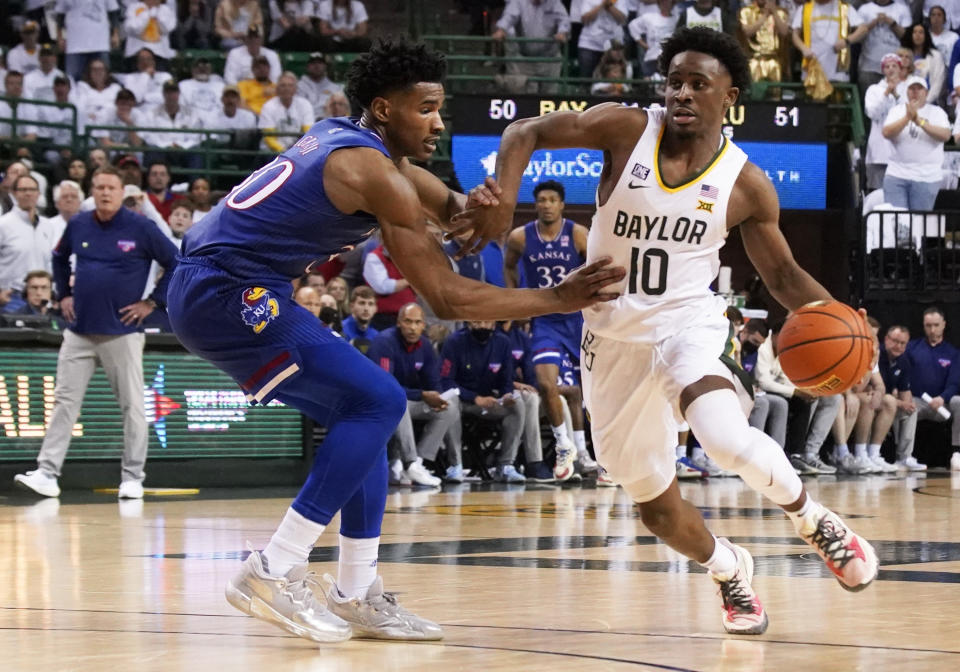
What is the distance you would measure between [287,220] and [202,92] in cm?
1281

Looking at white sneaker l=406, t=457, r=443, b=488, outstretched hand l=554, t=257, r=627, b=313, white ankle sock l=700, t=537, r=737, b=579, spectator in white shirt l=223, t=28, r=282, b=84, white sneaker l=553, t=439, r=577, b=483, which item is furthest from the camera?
spectator in white shirt l=223, t=28, r=282, b=84

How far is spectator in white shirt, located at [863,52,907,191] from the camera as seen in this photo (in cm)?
1670

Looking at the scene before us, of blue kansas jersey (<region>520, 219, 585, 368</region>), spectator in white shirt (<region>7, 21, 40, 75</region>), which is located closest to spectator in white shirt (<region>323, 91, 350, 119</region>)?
spectator in white shirt (<region>7, 21, 40, 75</region>)

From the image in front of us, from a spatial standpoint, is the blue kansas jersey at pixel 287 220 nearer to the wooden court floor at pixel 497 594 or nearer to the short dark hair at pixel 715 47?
the wooden court floor at pixel 497 594

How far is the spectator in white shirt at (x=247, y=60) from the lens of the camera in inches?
674

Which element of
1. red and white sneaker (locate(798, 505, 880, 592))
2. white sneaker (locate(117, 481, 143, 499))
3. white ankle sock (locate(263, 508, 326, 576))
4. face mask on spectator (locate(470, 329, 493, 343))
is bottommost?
white sneaker (locate(117, 481, 143, 499))

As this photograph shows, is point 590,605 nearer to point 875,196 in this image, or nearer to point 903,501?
point 903,501

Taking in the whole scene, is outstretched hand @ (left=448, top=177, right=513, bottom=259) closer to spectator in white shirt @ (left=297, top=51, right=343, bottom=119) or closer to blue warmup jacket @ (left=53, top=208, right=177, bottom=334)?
blue warmup jacket @ (left=53, top=208, right=177, bottom=334)

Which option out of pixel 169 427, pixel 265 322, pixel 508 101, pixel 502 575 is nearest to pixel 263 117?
pixel 508 101

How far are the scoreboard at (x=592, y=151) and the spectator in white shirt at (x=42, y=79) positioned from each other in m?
4.52

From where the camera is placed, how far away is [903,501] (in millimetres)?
10109

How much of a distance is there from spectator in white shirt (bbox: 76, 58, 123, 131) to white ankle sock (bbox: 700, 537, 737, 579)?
12658 mm

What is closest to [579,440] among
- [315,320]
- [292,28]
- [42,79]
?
[42,79]

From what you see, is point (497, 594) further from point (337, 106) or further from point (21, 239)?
point (337, 106)
